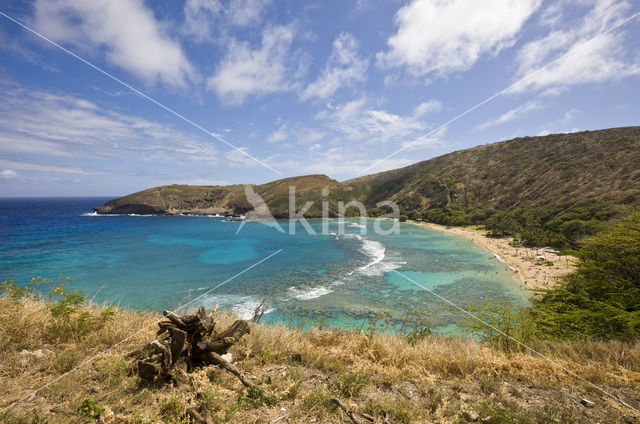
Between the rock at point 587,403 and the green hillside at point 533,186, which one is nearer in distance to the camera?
the rock at point 587,403

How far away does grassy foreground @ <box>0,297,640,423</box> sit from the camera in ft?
11.0

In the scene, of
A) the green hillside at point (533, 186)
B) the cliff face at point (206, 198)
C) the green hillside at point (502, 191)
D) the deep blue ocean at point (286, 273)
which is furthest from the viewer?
the cliff face at point (206, 198)

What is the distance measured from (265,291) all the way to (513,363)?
21465 mm

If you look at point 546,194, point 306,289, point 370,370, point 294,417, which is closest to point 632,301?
point 370,370

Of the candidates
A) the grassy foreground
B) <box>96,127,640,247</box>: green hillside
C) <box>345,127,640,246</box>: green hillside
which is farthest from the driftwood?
<box>345,127,640,246</box>: green hillside

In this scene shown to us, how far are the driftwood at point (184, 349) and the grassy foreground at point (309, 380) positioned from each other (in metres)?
0.19

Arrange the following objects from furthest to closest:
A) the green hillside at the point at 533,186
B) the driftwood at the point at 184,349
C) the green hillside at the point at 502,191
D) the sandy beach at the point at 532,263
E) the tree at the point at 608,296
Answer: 1. the green hillside at the point at 502,191
2. the green hillside at the point at 533,186
3. the sandy beach at the point at 532,263
4. the tree at the point at 608,296
5. the driftwood at the point at 184,349

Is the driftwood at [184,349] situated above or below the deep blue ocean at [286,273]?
above

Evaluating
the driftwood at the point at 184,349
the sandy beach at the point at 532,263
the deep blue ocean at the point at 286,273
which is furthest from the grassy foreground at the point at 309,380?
the sandy beach at the point at 532,263

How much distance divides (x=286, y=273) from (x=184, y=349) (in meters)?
25.7

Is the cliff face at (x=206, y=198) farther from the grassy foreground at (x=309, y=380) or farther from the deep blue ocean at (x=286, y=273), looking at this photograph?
the grassy foreground at (x=309, y=380)

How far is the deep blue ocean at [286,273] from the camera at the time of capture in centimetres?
2033

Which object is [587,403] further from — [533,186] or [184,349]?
[533,186]

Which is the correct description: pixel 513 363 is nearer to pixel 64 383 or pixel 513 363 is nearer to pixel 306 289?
pixel 64 383
